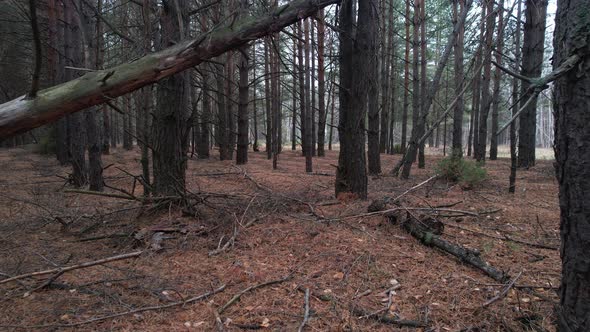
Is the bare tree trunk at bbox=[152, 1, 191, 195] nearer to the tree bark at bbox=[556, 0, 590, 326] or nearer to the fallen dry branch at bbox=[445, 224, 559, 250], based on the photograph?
the fallen dry branch at bbox=[445, 224, 559, 250]

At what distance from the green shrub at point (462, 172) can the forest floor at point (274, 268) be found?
184 centimetres

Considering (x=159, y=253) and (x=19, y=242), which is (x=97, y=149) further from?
(x=159, y=253)

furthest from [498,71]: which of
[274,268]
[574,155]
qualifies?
[574,155]

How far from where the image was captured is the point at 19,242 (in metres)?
4.38

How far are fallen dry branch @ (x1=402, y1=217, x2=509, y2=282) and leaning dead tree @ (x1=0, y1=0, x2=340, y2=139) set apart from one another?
2.81 metres

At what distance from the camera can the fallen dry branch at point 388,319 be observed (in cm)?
255

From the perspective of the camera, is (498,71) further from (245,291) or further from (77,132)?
(245,291)

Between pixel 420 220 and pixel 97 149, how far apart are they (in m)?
6.91

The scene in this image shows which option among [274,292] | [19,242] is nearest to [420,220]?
[274,292]

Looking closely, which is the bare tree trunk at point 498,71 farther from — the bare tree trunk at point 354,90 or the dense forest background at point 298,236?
the bare tree trunk at point 354,90

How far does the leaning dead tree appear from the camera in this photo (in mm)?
3115

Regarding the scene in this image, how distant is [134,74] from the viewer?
3553 millimetres

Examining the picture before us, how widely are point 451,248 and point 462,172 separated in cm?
481

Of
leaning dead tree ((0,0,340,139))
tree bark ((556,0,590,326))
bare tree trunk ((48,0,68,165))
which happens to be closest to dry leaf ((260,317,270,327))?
tree bark ((556,0,590,326))
